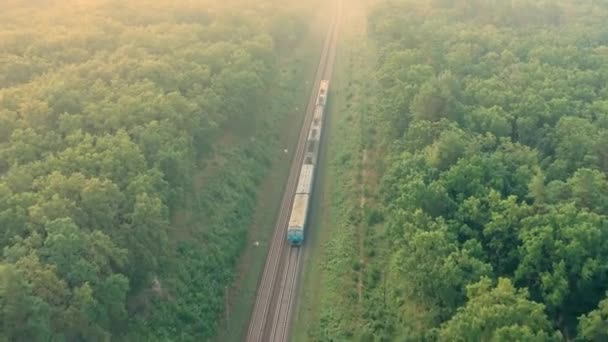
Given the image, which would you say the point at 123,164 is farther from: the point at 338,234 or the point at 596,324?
the point at 596,324

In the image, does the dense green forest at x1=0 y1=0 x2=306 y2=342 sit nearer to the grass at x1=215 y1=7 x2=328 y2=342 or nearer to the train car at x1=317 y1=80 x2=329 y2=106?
the grass at x1=215 y1=7 x2=328 y2=342

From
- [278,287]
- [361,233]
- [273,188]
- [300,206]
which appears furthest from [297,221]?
[273,188]

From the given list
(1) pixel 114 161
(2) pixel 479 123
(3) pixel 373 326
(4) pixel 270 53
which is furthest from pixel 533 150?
(4) pixel 270 53

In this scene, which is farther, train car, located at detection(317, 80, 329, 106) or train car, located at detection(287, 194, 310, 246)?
train car, located at detection(317, 80, 329, 106)

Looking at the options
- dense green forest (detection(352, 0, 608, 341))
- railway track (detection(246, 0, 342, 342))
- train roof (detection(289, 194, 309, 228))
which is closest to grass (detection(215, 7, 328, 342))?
railway track (detection(246, 0, 342, 342))

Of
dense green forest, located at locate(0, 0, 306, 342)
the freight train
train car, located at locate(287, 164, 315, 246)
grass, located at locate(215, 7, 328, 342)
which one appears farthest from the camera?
the freight train
